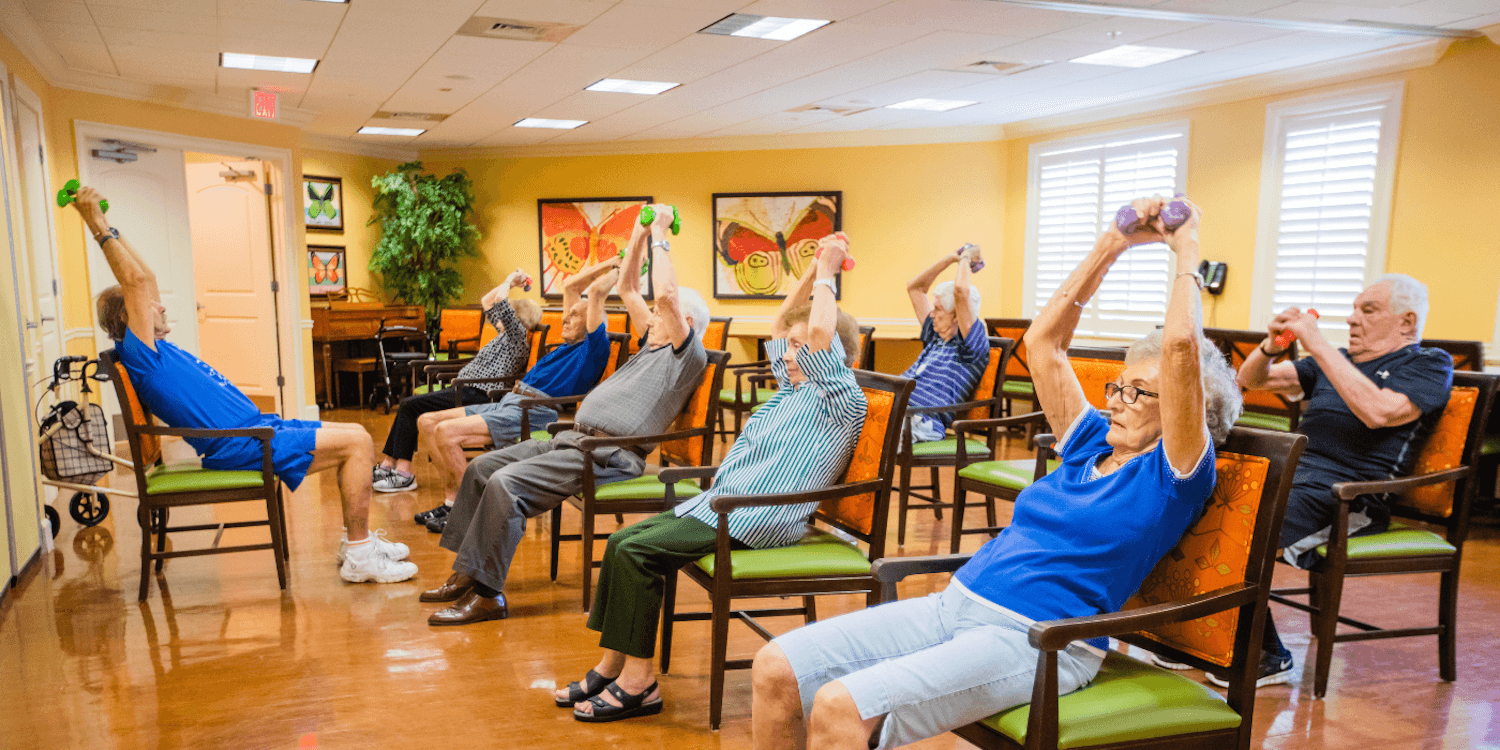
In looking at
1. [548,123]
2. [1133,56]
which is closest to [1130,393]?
[1133,56]

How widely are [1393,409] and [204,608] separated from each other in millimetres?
4146

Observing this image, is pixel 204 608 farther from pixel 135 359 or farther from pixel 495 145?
pixel 495 145

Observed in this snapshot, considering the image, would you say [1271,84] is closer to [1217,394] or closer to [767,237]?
[767,237]

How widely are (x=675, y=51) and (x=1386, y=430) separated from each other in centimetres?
422

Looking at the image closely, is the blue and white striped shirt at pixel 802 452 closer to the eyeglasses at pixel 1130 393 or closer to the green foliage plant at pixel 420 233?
the eyeglasses at pixel 1130 393

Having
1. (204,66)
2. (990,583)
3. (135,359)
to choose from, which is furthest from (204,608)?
(204,66)

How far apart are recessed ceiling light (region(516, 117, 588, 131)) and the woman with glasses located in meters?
6.93

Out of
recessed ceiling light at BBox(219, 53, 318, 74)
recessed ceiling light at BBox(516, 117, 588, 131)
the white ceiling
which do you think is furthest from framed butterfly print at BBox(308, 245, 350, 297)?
recessed ceiling light at BBox(219, 53, 318, 74)

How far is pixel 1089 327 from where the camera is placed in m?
7.92

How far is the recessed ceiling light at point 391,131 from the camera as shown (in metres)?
8.40

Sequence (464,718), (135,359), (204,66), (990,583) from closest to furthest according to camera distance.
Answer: (990,583) → (464,718) → (135,359) → (204,66)

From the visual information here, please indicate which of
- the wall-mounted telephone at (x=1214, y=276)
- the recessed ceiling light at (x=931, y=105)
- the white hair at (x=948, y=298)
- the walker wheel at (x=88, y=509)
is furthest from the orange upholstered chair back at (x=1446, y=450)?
the walker wheel at (x=88, y=509)

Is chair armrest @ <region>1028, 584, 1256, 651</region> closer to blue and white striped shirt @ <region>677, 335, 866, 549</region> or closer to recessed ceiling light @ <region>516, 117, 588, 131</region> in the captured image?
blue and white striped shirt @ <region>677, 335, 866, 549</region>

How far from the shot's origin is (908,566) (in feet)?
6.41
